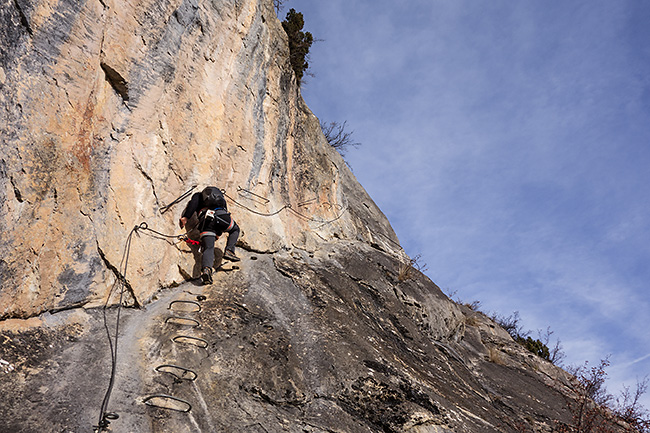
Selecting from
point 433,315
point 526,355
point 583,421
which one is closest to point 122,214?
point 433,315

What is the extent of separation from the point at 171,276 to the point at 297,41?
27.5 feet

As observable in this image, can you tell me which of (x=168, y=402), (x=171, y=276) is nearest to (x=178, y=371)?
(x=168, y=402)

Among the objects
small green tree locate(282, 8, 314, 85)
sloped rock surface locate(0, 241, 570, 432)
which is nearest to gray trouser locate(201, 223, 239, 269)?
sloped rock surface locate(0, 241, 570, 432)

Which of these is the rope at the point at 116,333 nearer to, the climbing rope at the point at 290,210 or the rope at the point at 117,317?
the rope at the point at 117,317

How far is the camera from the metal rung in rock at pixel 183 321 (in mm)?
5609

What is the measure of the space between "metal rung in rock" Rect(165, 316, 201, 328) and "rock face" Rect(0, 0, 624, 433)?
0.08 ft

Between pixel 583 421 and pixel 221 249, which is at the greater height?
pixel 221 249

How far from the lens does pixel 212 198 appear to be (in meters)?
7.32

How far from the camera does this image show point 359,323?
7184 millimetres

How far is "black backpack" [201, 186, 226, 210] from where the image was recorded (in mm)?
7336

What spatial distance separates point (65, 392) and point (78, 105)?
3.36 m

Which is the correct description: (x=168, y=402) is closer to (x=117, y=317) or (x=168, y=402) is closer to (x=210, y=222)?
(x=117, y=317)

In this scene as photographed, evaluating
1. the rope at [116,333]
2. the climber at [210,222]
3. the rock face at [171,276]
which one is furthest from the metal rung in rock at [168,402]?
the climber at [210,222]

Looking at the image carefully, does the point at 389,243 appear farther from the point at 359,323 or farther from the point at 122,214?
the point at 122,214
